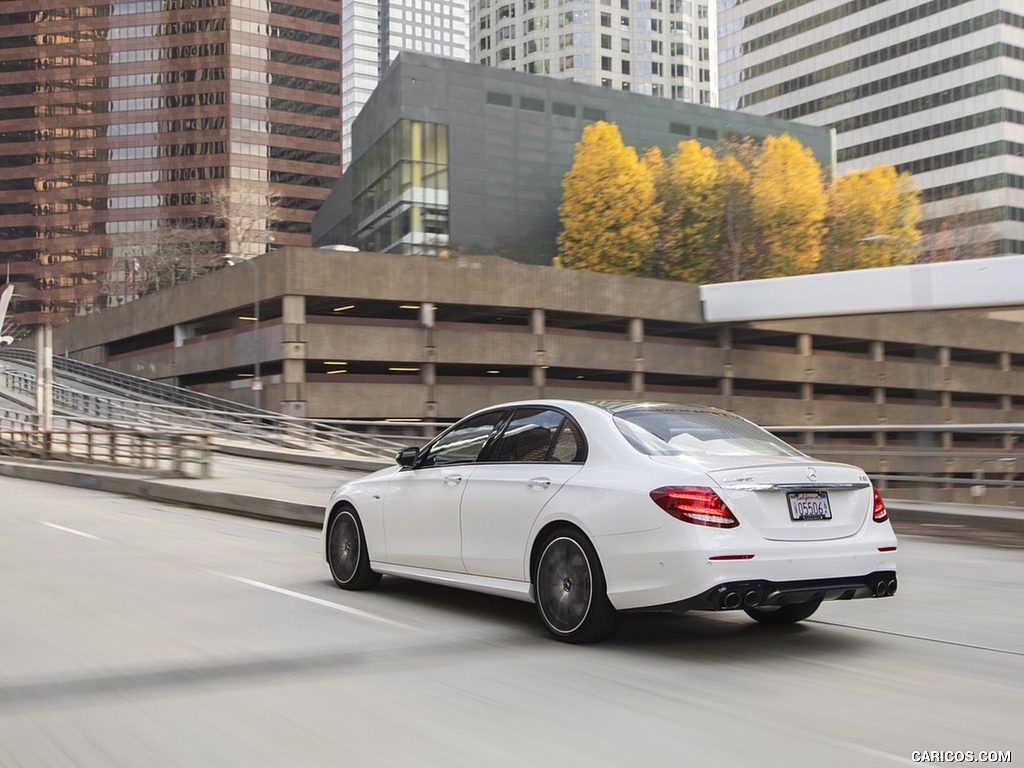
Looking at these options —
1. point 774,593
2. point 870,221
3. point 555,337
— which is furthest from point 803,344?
point 774,593

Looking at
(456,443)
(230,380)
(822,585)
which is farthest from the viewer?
(230,380)

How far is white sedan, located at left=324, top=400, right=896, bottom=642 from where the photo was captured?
589cm

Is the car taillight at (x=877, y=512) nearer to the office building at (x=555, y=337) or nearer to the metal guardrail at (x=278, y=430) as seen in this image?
the metal guardrail at (x=278, y=430)

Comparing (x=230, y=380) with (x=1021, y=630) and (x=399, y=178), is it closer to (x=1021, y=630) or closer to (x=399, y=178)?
(x=399, y=178)

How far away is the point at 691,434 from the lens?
672 centimetres

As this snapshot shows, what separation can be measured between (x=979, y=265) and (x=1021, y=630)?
4594cm

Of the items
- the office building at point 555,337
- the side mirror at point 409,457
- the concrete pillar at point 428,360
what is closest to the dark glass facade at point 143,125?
the office building at point 555,337

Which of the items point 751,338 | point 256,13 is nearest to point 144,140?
point 256,13

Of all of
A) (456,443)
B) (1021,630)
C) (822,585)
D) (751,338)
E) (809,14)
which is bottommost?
(1021,630)

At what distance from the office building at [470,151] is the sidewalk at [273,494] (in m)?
49.9

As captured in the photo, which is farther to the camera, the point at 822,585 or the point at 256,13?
the point at 256,13

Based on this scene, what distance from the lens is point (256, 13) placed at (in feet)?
465

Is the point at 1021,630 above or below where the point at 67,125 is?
below

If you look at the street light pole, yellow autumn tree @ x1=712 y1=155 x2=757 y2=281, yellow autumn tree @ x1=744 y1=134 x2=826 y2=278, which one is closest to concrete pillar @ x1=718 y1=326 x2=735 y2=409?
yellow autumn tree @ x1=712 y1=155 x2=757 y2=281
